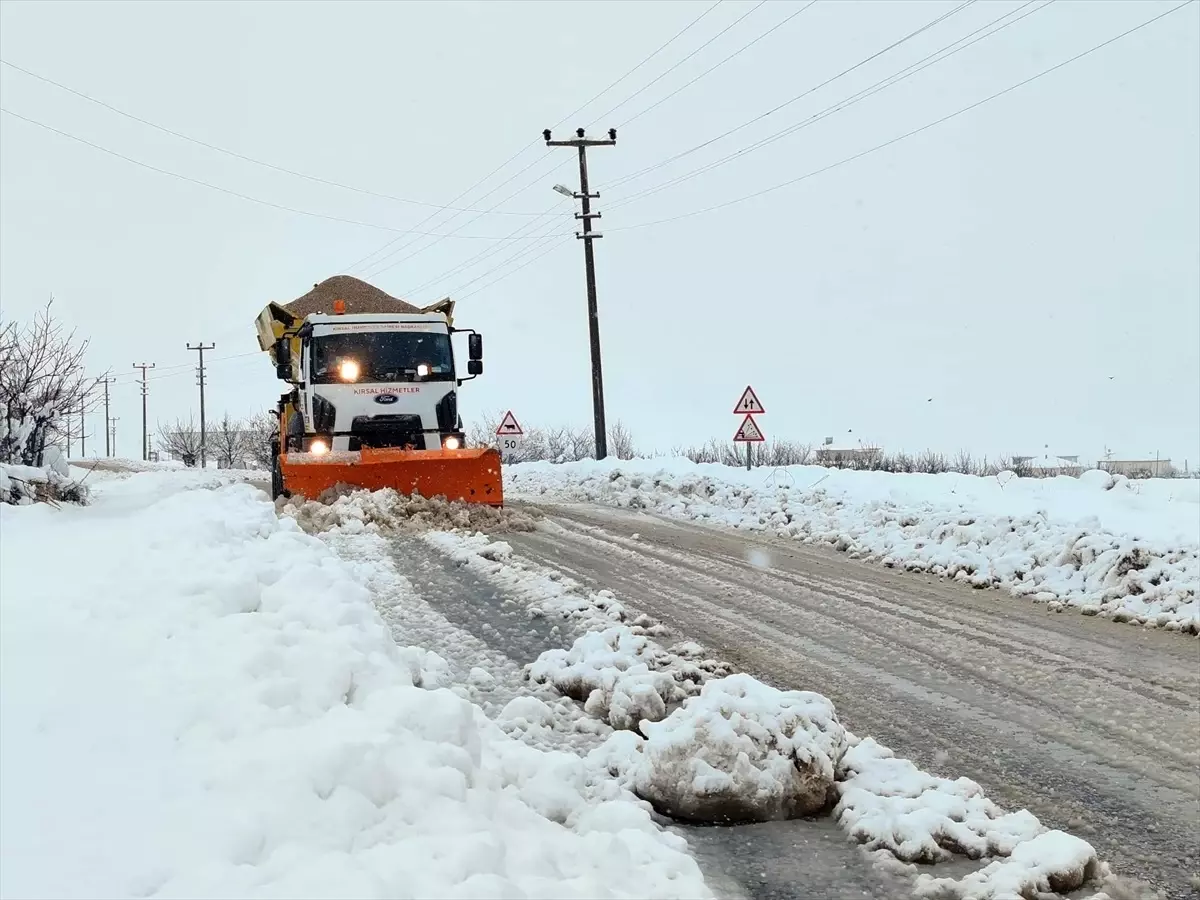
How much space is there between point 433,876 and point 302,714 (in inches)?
42.1

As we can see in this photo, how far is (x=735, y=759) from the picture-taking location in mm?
3645

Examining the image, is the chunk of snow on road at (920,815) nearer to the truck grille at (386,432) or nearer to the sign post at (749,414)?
the truck grille at (386,432)

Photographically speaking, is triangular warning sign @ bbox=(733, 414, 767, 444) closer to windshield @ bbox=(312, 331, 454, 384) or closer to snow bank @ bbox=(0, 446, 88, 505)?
windshield @ bbox=(312, 331, 454, 384)

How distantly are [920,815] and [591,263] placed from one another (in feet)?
76.0

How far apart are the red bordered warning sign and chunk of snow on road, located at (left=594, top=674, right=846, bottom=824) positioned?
1336 centimetres

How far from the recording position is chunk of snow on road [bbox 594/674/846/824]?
11.6 ft

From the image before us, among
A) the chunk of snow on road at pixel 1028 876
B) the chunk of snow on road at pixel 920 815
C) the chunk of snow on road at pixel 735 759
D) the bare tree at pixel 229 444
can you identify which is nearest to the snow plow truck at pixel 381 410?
the chunk of snow on road at pixel 735 759

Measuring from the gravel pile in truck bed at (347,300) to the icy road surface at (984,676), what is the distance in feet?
28.2

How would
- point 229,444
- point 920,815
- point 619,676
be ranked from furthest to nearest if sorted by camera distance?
point 229,444
point 619,676
point 920,815

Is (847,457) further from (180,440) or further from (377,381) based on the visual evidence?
(180,440)

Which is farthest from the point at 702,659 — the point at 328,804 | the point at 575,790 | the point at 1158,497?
the point at 1158,497

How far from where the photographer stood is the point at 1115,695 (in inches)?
197

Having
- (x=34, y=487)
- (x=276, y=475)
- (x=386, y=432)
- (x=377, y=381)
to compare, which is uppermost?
(x=377, y=381)

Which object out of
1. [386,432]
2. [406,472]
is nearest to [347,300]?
[386,432]
